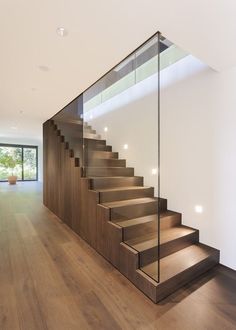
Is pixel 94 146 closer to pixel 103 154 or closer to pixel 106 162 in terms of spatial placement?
pixel 103 154

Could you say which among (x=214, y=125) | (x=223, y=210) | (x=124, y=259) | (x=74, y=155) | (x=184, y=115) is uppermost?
(x=184, y=115)

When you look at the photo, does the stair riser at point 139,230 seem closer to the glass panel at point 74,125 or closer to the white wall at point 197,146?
the white wall at point 197,146

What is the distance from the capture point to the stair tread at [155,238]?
223cm

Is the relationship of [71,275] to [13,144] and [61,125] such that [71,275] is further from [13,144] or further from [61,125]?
[13,144]

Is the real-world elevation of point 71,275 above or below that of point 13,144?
below

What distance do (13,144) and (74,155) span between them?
968cm

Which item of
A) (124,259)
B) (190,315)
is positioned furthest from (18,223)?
(190,315)

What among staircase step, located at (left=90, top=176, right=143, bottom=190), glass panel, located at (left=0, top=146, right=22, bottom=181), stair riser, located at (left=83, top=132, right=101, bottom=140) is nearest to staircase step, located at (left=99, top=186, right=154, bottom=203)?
staircase step, located at (left=90, top=176, right=143, bottom=190)

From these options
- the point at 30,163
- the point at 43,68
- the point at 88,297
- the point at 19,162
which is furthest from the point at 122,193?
the point at 30,163

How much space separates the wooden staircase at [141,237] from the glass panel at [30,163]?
1000 cm

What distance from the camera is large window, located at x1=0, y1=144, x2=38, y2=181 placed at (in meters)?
11.2

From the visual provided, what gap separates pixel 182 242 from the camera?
2531 mm

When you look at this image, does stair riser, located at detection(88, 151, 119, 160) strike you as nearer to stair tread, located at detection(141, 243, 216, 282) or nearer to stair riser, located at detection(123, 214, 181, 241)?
stair riser, located at detection(123, 214, 181, 241)

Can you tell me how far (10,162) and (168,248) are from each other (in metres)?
11.1
